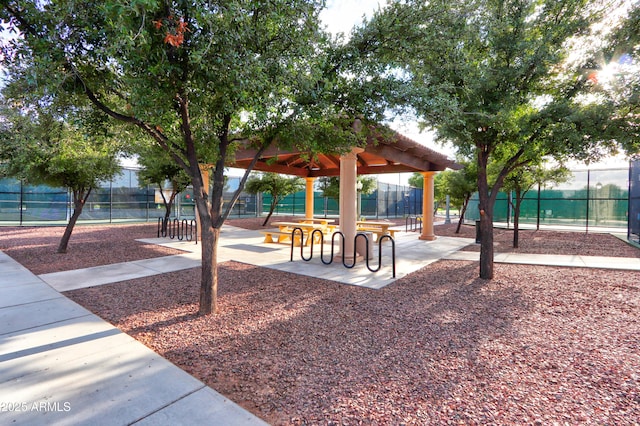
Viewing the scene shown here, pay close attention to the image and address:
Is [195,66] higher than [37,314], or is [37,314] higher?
[195,66]

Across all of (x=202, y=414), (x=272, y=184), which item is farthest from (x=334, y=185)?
(x=202, y=414)

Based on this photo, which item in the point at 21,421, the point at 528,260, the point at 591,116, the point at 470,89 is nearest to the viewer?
the point at 21,421

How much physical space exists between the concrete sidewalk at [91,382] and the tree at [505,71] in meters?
4.43

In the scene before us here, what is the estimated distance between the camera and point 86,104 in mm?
4207

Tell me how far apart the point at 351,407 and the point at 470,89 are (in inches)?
225

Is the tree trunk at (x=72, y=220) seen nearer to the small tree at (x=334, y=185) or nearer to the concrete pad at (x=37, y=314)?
the concrete pad at (x=37, y=314)

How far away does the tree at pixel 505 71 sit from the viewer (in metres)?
4.63

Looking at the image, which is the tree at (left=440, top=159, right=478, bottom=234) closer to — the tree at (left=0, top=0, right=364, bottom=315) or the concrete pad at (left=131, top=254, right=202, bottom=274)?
the tree at (left=0, top=0, right=364, bottom=315)

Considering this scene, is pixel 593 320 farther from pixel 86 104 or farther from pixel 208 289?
pixel 86 104

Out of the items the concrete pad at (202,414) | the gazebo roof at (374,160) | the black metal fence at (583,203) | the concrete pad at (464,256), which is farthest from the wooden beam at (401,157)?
the concrete pad at (202,414)

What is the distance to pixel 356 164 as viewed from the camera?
1055 centimetres

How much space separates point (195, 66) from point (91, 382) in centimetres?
324

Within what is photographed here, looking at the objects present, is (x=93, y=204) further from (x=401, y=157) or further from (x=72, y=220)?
(x=401, y=157)

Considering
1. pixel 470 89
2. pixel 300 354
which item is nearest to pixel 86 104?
pixel 300 354
